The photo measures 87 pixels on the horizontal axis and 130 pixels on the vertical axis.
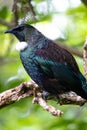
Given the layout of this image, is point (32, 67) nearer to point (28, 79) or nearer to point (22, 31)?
point (22, 31)

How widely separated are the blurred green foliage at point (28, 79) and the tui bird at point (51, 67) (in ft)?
2.31

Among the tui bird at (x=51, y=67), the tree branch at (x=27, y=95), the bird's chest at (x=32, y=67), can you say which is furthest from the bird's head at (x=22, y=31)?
the tree branch at (x=27, y=95)

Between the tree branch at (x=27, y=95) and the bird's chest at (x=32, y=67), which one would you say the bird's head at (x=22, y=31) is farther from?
the tree branch at (x=27, y=95)

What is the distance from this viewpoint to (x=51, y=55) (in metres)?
3.29

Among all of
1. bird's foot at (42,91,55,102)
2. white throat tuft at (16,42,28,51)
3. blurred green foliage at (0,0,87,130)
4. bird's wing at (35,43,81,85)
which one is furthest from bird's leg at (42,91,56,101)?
blurred green foliage at (0,0,87,130)

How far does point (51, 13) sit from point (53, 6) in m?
0.19

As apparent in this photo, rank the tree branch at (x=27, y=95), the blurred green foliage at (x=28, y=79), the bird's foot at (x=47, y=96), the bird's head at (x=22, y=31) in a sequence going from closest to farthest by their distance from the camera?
the tree branch at (x=27, y=95)
the bird's foot at (x=47, y=96)
the bird's head at (x=22, y=31)
the blurred green foliage at (x=28, y=79)

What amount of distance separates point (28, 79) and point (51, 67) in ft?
2.68

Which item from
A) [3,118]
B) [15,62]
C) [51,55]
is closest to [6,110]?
[3,118]

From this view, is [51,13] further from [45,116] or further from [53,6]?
[45,116]

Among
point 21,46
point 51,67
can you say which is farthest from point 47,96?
point 21,46

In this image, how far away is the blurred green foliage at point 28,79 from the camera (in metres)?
4.02

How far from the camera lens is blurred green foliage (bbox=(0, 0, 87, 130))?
4.02 m

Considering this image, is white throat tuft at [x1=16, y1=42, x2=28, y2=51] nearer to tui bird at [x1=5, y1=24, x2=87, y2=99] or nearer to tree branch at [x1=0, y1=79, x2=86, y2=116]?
tui bird at [x1=5, y1=24, x2=87, y2=99]
